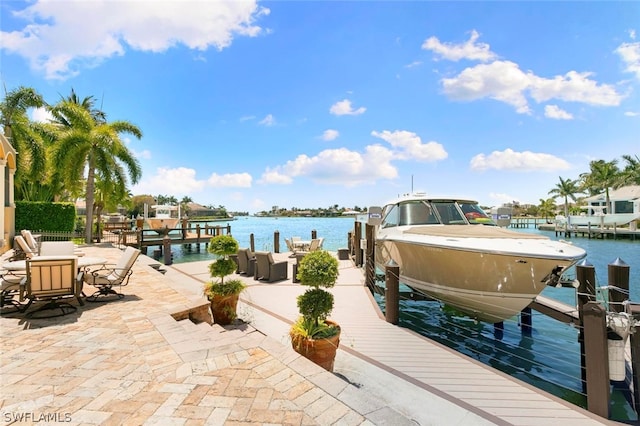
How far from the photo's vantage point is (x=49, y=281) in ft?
15.6

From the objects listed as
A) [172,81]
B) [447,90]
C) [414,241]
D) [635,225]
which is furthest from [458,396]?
[635,225]

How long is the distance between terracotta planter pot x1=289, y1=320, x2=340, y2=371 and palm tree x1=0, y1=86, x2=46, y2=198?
20885 millimetres

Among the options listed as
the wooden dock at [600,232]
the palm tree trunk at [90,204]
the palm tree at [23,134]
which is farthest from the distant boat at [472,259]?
the wooden dock at [600,232]

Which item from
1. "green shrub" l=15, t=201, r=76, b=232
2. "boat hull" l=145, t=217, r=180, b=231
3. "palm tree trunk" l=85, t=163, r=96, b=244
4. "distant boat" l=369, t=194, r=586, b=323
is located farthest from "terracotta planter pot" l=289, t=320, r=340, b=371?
"boat hull" l=145, t=217, r=180, b=231

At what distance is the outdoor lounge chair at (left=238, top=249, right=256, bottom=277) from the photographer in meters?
10.6

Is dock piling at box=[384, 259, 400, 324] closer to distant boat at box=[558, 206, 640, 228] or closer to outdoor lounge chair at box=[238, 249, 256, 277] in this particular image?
outdoor lounge chair at box=[238, 249, 256, 277]

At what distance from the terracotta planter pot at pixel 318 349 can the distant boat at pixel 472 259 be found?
277 centimetres

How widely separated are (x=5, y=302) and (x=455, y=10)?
41.6ft

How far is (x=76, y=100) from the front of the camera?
28.7 metres

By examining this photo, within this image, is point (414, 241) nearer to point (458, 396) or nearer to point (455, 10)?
point (458, 396)

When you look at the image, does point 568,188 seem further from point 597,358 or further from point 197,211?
point 197,211

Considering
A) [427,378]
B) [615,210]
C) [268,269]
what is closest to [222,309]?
[427,378]

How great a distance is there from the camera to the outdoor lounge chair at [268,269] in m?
9.77

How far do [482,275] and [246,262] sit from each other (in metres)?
7.67
